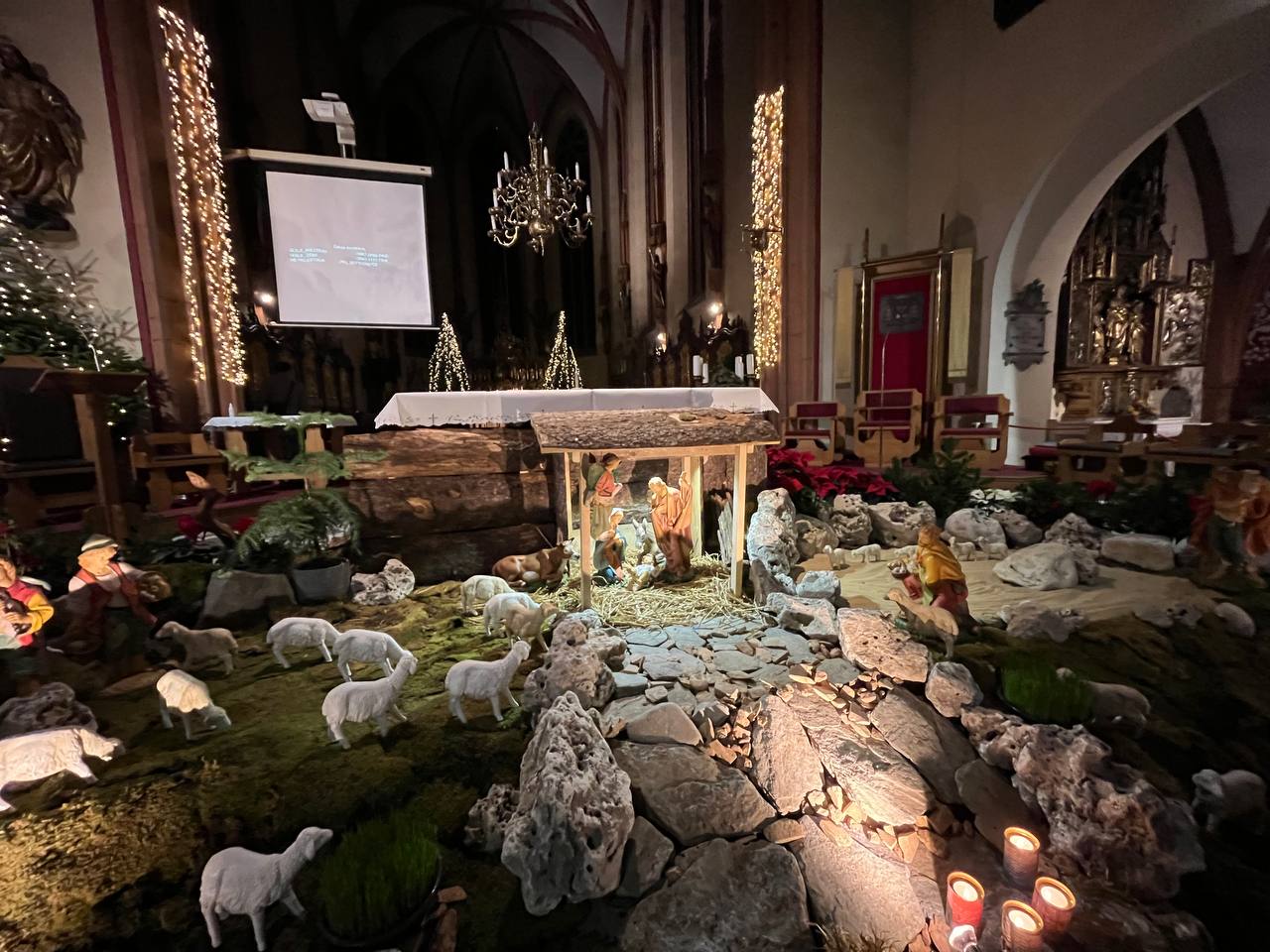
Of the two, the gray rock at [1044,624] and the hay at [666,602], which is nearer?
the gray rock at [1044,624]

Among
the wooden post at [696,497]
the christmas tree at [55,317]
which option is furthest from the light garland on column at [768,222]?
the christmas tree at [55,317]

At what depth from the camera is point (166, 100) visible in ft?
20.6

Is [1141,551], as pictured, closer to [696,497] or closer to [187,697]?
[696,497]

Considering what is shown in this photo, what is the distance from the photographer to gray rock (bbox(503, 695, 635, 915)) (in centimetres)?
183

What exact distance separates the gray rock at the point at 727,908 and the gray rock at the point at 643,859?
0.05 m

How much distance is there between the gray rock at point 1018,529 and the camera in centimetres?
495

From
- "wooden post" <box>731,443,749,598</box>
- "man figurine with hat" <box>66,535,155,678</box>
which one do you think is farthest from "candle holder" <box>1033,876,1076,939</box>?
"man figurine with hat" <box>66,535,155,678</box>

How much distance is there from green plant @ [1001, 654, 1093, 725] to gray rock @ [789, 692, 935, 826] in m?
0.69

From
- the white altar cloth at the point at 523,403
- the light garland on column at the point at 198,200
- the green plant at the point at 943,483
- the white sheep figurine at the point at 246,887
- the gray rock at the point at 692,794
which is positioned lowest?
the gray rock at the point at 692,794

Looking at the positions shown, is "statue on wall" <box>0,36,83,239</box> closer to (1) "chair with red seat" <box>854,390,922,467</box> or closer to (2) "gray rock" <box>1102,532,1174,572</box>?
(1) "chair with red seat" <box>854,390,922,467</box>

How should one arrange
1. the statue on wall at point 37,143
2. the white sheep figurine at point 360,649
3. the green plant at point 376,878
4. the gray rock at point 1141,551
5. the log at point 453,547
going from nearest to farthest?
the green plant at point 376,878, the white sheep figurine at point 360,649, the gray rock at point 1141,551, the log at point 453,547, the statue on wall at point 37,143

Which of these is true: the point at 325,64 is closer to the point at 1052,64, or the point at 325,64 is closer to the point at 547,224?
the point at 547,224

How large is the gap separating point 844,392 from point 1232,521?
5.68 meters

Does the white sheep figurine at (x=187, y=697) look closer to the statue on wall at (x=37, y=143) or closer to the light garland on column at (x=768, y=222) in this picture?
the statue on wall at (x=37, y=143)
